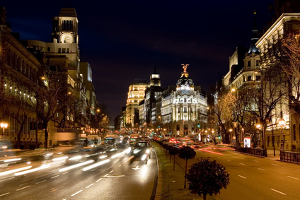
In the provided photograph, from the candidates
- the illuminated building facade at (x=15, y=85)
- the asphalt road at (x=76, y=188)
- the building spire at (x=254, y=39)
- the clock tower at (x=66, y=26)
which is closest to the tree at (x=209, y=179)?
the asphalt road at (x=76, y=188)

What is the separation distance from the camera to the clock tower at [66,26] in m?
127

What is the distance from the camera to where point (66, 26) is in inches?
5133

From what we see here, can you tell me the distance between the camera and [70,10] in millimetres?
133750

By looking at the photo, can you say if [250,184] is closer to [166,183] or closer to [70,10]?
[166,183]

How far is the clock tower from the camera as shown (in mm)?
127438

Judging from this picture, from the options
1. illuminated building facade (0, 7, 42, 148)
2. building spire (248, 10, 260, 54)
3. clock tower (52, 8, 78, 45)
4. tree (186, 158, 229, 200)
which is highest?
clock tower (52, 8, 78, 45)

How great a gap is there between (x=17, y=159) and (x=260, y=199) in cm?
2602

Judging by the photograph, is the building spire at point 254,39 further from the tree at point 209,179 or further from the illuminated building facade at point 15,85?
the tree at point 209,179

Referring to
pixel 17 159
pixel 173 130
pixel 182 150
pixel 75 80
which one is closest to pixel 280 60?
pixel 182 150

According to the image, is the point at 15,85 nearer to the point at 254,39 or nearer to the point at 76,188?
the point at 76,188

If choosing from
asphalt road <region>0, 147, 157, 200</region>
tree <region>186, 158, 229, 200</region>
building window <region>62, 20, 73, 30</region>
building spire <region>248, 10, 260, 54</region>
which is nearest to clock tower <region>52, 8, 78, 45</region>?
building window <region>62, 20, 73, 30</region>

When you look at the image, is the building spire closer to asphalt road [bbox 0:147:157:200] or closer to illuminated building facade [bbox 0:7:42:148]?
illuminated building facade [bbox 0:7:42:148]

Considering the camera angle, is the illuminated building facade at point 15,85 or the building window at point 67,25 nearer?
the illuminated building facade at point 15,85

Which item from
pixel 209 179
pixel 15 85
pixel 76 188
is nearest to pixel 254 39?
pixel 15 85
